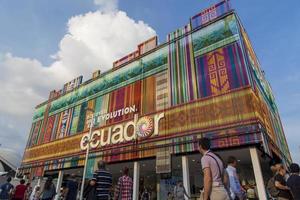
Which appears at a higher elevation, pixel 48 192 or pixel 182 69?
pixel 182 69

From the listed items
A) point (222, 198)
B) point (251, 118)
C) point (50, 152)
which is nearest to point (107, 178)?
point (222, 198)

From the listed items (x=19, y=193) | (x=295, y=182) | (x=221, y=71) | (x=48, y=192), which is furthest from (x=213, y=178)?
(x=221, y=71)

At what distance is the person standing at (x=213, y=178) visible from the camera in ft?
9.78

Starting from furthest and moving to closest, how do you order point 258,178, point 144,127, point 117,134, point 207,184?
1. point 117,134
2. point 144,127
3. point 258,178
4. point 207,184

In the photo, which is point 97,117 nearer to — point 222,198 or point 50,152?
point 50,152

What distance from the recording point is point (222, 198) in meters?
2.96

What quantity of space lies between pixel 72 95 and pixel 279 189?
26687mm

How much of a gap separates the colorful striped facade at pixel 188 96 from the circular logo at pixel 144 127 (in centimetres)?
50

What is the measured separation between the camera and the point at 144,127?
18391mm

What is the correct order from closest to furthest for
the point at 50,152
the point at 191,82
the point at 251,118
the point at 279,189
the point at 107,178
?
the point at 279,189 → the point at 107,178 → the point at 251,118 → the point at 191,82 → the point at 50,152

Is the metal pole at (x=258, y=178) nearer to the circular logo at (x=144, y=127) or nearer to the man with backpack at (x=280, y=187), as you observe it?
the circular logo at (x=144, y=127)

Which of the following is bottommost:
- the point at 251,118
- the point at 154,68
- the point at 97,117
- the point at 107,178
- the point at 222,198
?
the point at 222,198

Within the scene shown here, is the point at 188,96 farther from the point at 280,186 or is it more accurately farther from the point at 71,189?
the point at 280,186

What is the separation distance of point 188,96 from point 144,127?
180 inches
